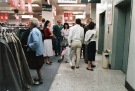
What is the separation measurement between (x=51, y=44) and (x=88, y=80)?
94.5 inches

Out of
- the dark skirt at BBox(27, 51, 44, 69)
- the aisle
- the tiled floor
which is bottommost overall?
the tiled floor

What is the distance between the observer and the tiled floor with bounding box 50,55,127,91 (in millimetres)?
4480

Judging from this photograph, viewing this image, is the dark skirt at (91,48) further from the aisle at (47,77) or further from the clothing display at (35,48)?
the clothing display at (35,48)

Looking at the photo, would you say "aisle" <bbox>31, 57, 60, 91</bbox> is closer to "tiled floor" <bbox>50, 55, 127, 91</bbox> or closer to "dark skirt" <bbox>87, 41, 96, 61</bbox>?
"tiled floor" <bbox>50, 55, 127, 91</bbox>

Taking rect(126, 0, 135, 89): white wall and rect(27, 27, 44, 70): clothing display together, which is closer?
rect(126, 0, 135, 89): white wall

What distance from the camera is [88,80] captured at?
5133mm

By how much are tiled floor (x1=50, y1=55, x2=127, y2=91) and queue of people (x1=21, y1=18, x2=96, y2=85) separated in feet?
1.35

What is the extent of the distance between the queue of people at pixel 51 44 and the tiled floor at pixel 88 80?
0.41 meters

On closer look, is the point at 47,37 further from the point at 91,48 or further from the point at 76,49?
the point at 91,48

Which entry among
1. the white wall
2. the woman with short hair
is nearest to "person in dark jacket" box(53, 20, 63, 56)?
the woman with short hair

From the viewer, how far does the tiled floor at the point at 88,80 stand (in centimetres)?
448

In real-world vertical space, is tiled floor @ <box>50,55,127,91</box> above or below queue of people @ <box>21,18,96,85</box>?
below

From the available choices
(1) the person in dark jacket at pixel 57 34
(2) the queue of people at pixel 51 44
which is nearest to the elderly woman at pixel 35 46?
(2) the queue of people at pixel 51 44

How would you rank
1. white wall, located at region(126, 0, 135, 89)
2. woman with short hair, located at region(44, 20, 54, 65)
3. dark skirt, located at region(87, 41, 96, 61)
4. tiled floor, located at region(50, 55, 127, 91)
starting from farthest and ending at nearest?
woman with short hair, located at region(44, 20, 54, 65), dark skirt, located at region(87, 41, 96, 61), tiled floor, located at region(50, 55, 127, 91), white wall, located at region(126, 0, 135, 89)
